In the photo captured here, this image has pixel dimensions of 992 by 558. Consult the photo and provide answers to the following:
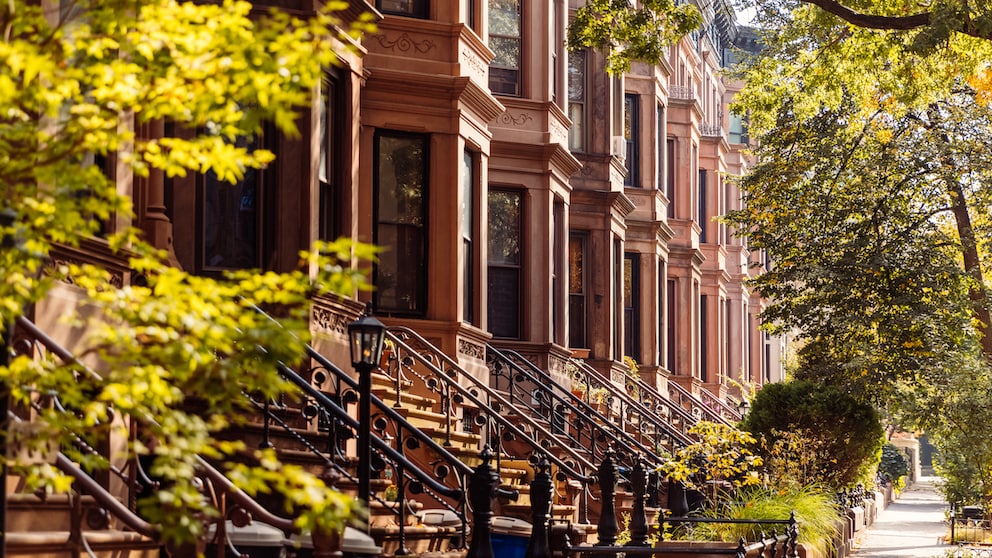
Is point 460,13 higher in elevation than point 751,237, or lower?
higher

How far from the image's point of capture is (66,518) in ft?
30.4

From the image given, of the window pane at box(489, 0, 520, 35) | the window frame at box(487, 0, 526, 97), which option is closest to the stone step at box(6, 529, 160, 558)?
the window frame at box(487, 0, 526, 97)

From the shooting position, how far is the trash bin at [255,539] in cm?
923

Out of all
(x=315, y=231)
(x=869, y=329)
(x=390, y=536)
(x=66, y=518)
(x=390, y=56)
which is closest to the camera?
(x=66, y=518)

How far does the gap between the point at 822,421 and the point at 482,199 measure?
8.69m

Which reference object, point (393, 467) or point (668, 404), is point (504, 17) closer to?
point (668, 404)

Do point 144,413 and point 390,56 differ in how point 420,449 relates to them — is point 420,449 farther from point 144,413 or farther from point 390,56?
point 144,413

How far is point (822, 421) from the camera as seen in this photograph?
25.3m

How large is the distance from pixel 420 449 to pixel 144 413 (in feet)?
33.5

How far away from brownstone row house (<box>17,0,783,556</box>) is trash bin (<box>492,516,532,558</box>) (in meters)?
3.26

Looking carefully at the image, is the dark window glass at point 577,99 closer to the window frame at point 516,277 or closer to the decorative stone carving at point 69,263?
the window frame at point 516,277

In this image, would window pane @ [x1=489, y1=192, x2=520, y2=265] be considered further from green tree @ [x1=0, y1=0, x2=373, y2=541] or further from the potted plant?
green tree @ [x1=0, y1=0, x2=373, y2=541]

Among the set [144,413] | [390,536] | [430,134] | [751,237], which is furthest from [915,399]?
[144,413]

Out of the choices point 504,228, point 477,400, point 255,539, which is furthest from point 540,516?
point 504,228
